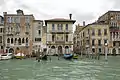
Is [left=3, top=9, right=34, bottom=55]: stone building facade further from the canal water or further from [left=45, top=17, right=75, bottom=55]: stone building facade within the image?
the canal water

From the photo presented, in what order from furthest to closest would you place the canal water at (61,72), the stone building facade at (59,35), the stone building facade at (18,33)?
the stone building facade at (59,35) → the stone building facade at (18,33) → the canal water at (61,72)

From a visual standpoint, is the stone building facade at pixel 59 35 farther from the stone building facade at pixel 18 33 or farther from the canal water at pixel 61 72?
the canal water at pixel 61 72

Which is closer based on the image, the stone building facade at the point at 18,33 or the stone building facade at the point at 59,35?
the stone building facade at the point at 18,33

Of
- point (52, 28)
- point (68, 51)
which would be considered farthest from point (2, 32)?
point (68, 51)

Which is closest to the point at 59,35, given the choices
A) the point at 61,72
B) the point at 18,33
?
the point at 18,33

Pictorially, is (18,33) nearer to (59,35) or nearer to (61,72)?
(59,35)

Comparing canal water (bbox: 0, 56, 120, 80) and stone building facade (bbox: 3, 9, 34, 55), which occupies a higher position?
stone building facade (bbox: 3, 9, 34, 55)

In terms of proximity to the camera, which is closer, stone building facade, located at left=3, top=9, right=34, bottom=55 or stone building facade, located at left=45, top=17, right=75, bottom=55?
stone building facade, located at left=3, top=9, right=34, bottom=55

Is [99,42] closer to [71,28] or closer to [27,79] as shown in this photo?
[71,28]

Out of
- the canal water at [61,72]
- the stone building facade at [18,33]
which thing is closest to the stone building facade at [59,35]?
the stone building facade at [18,33]

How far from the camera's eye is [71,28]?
32375mm

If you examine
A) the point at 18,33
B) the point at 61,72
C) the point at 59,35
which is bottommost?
the point at 61,72

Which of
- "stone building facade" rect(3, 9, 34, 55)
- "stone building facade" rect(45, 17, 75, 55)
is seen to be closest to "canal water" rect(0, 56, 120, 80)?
"stone building facade" rect(3, 9, 34, 55)

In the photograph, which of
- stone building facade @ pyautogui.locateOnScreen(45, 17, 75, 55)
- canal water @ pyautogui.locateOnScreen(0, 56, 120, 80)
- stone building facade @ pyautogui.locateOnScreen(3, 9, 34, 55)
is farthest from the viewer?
stone building facade @ pyautogui.locateOnScreen(45, 17, 75, 55)
